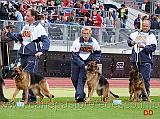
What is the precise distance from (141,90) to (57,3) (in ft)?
50.7

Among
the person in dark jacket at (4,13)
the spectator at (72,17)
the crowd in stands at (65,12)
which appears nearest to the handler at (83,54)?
the person in dark jacket at (4,13)

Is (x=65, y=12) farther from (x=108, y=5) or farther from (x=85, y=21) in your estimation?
(x=108, y=5)

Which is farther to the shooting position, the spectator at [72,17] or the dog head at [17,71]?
the spectator at [72,17]

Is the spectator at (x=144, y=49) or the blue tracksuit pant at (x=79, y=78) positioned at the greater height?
the spectator at (x=144, y=49)

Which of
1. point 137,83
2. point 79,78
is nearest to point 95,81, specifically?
point 79,78

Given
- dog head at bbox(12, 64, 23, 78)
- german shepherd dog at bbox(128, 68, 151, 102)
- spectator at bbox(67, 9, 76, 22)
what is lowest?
german shepherd dog at bbox(128, 68, 151, 102)

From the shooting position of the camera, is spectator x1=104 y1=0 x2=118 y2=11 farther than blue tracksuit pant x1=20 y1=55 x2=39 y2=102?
Yes

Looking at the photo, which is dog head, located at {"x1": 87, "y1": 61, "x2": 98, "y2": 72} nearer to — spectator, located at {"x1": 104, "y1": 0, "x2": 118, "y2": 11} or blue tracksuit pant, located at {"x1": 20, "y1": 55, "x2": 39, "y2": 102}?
blue tracksuit pant, located at {"x1": 20, "y1": 55, "x2": 39, "y2": 102}

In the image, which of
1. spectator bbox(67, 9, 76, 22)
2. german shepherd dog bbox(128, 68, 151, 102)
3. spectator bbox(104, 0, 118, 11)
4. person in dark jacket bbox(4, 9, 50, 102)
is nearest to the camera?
person in dark jacket bbox(4, 9, 50, 102)

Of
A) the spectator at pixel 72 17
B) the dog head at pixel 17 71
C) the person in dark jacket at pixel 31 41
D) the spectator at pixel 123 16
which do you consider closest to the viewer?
the dog head at pixel 17 71

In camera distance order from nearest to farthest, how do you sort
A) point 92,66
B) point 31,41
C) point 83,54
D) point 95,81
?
point 31,41
point 92,66
point 95,81
point 83,54

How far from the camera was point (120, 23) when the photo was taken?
101 ft

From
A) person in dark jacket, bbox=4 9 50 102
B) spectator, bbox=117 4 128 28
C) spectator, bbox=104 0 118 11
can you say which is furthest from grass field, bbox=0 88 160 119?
spectator, bbox=104 0 118 11

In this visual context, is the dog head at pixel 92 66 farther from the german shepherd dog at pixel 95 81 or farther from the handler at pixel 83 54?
the handler at pixel 83 54
